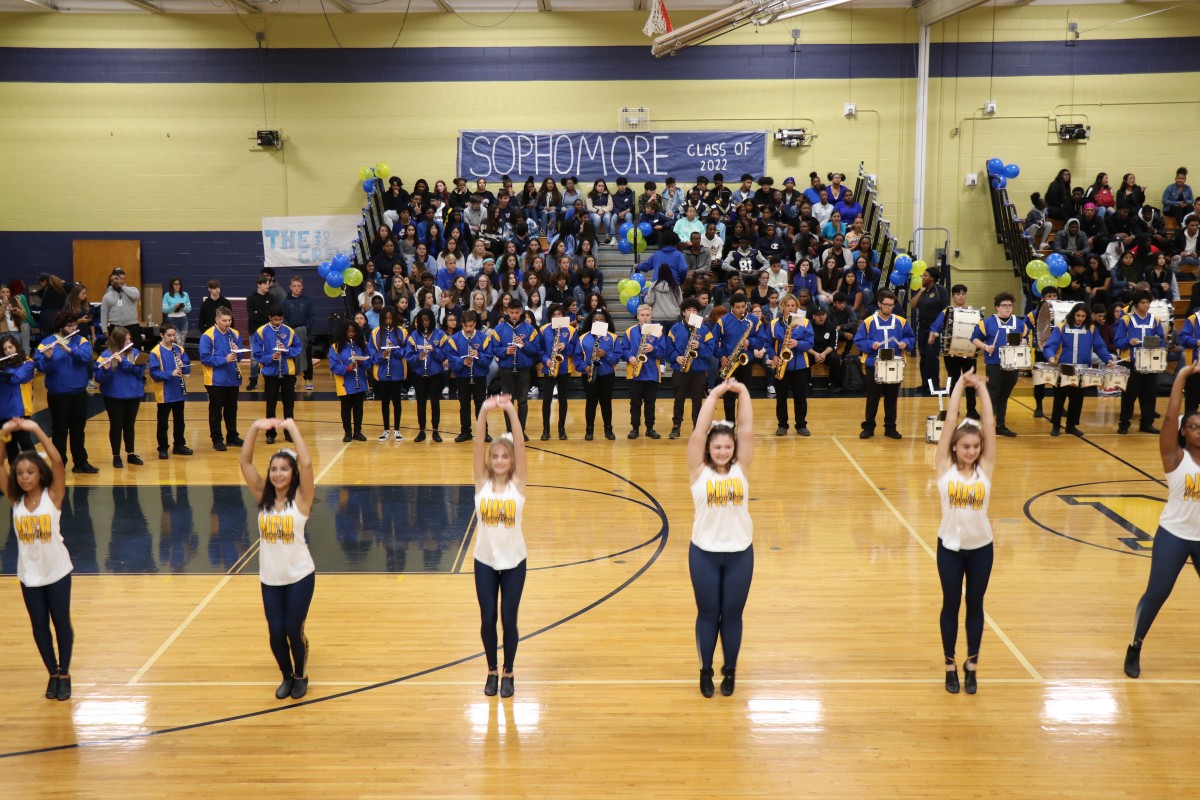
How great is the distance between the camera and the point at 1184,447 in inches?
241

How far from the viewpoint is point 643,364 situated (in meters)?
12.5

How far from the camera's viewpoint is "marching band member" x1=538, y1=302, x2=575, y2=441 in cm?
1233

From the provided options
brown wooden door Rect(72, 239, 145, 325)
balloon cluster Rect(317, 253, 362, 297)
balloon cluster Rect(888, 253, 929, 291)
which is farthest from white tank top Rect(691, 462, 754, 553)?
brown wooden door Rect(72, 239, 145, 325)

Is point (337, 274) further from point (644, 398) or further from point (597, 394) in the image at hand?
point (644, 398)

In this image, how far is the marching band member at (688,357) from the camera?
1231 centimetres

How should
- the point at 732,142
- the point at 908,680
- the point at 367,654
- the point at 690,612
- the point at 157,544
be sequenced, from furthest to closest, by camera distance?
the point at 732,142, the point at 157,544, the point at 690,612, the point at 367,654, the point at 908,680

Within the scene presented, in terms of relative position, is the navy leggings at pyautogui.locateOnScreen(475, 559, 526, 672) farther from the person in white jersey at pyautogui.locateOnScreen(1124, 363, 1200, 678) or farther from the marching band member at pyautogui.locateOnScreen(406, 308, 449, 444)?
the marching band member at pyautogui.locateOnScreen(406, 308, 449, 444)

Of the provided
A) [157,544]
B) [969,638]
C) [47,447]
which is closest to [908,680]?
Answer: [969,638]

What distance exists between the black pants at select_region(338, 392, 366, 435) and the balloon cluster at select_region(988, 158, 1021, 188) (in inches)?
488

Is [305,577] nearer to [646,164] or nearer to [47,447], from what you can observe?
[47,447]

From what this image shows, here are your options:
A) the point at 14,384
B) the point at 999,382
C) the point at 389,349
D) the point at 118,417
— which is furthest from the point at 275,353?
the point at 999,382

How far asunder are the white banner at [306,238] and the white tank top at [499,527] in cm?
1516

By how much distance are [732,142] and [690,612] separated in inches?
546

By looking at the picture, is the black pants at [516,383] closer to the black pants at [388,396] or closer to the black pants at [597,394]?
the black pants at [597,394]
